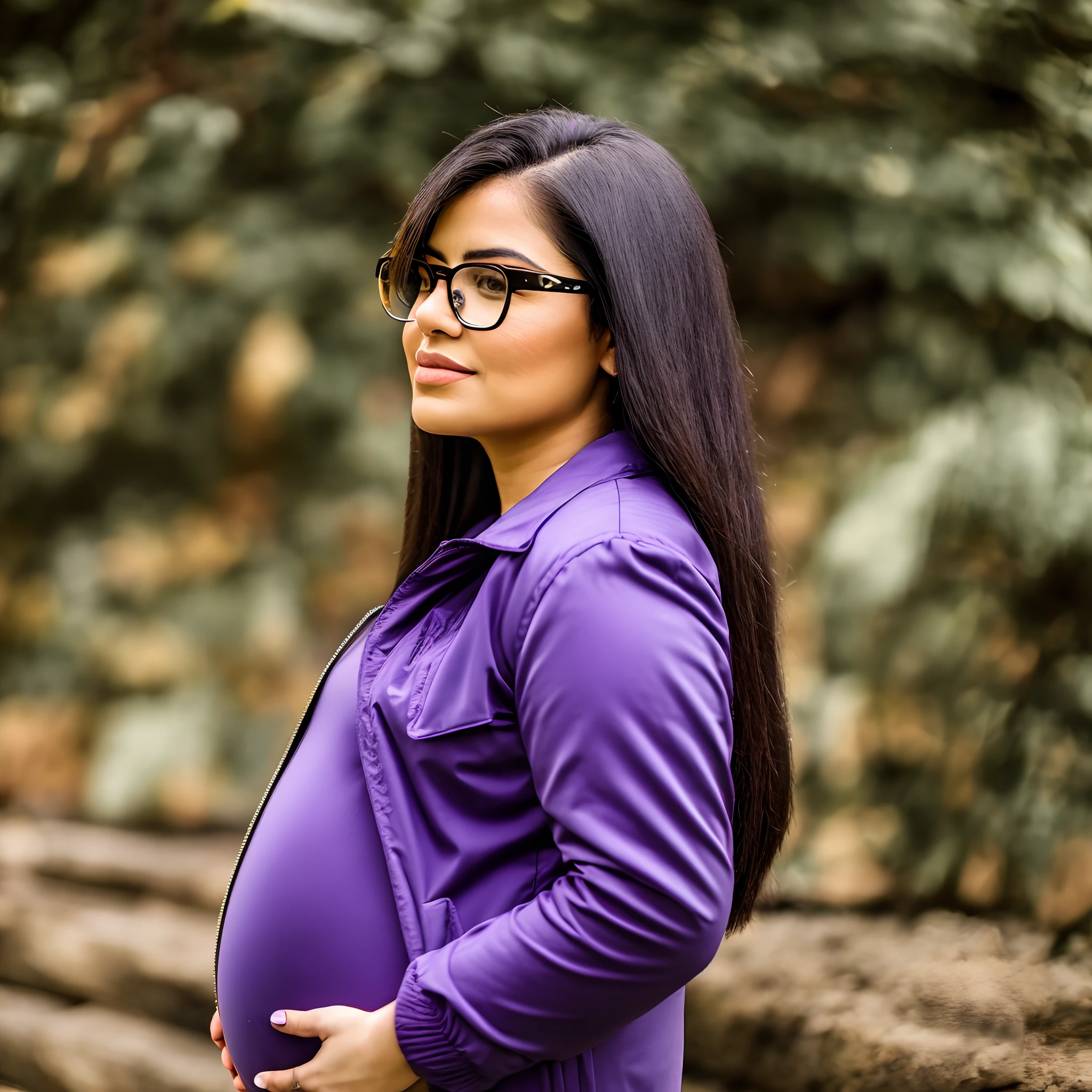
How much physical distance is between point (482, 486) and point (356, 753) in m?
0.42

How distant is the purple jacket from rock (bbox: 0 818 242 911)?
2.25 m

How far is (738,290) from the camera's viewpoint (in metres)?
3.25

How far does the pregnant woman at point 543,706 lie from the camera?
96 centimetres

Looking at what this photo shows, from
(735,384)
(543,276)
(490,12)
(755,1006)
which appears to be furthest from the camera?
(490,12)

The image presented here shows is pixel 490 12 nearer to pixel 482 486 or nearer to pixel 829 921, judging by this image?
pixel 482 486

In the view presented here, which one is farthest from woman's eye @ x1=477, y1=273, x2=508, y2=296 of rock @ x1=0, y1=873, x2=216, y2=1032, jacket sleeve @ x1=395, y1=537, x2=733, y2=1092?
rock @ x1=0, y1=873, x2=216, y2=1032

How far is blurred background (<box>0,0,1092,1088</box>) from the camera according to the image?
9.20 ft

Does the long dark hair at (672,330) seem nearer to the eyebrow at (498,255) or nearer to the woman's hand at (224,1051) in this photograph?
the eyebrow at (498,255)

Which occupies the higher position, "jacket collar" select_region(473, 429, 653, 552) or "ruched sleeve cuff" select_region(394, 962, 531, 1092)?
"jacket collar" select_region(473, 429, 653, 552)

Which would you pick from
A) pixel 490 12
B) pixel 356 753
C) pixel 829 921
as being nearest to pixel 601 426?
pixel 356 753

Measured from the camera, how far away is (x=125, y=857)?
3283 millimetres

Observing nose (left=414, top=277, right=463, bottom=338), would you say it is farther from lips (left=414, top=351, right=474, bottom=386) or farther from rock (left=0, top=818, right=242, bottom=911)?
rock (left=0, top=818, right=242, bottom=911)

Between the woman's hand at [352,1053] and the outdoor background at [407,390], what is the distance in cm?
195

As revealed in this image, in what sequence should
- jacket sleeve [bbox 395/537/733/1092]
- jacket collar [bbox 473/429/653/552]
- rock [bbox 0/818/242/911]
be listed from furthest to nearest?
rock [bbox 0/818/242/911]
jacket collar [bbox 473/429/653/552]
jacket sleeve [bbox 395/537/733/1092]
